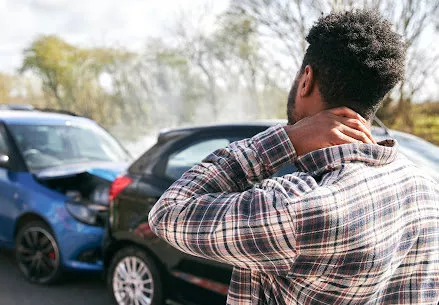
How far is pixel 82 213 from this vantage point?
433cm

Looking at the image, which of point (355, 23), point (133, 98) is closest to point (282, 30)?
point (133, 98)

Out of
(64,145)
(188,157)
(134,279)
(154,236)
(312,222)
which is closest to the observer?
(312,222)

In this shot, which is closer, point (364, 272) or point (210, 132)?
point (364, 272)

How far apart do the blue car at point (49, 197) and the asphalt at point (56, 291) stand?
0.12 m

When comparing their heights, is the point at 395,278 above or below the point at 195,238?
below

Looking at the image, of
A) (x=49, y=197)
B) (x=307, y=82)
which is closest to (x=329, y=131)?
(x=307, y=82)

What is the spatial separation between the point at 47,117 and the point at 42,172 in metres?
1.08

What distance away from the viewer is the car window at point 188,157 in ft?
11.3

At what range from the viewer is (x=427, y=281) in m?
1.14

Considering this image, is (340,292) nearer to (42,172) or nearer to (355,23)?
(355,23)

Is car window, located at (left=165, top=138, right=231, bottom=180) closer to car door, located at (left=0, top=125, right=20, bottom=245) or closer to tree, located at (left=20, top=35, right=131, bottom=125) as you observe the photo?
car door, located at (left=0, top=125, right=20, bottom=245)

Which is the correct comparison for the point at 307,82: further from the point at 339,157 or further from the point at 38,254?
the point at 38,254

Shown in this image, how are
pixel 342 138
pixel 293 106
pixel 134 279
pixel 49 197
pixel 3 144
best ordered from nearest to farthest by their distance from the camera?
1. pixel 342 138
2. pixel 293 106
3. pixel 134 279
4. pixel 49 197
5. pixel 3 144

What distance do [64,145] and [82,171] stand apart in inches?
36.1
